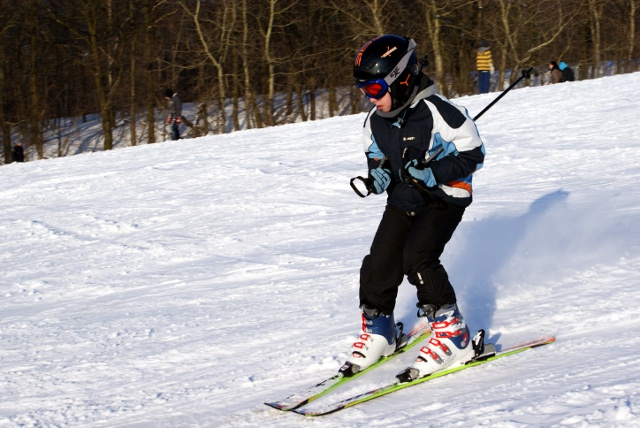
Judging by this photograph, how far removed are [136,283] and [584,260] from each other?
138 inches

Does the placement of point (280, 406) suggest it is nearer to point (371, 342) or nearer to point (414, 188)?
point (371, 342)

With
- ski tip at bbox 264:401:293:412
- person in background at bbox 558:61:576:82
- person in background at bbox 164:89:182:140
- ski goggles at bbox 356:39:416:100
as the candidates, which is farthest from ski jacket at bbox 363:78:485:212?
person in background at bbox 558:61:576:82

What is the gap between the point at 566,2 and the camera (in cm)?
3114

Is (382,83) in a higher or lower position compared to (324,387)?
higher

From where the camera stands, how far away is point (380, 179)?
12.4 feet

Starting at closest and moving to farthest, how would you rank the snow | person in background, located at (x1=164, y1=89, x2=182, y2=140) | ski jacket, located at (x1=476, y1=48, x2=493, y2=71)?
the snow
ski jacket, located at (x1=476, y1=48, x2=493, y2=71)
person in background, located at (x1=164, y1=89, x2=182, y2=140)

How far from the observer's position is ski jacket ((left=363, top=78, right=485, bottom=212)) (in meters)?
3.67

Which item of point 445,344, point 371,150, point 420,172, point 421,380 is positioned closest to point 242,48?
point 371,150

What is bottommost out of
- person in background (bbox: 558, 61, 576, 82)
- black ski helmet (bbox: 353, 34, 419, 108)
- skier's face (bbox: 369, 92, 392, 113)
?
person in background (bbox: 558, 61, 576, 82)

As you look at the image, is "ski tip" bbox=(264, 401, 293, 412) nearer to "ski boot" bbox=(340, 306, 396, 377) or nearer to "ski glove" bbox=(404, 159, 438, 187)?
"ski boot" bbox=(340, 306, 396, 377)

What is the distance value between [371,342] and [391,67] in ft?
4.27

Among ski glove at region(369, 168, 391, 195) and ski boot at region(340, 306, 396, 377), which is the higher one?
ski glove at region(369, 168, 391, 195)

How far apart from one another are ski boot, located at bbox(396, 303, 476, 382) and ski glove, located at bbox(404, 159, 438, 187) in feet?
1.90

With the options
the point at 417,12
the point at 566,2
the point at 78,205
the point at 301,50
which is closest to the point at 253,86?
the point at 301,50
